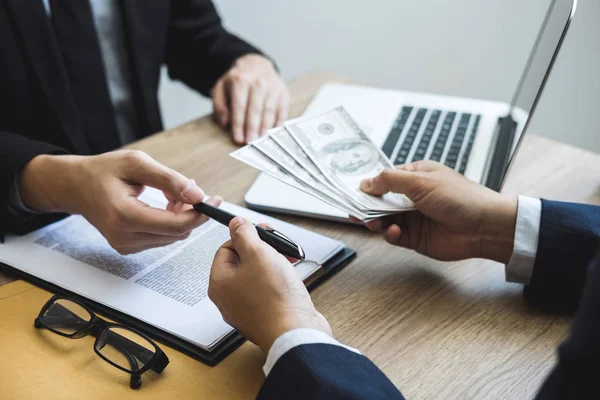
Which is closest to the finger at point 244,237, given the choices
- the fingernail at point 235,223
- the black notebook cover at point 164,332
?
the fingernail at point 235,223

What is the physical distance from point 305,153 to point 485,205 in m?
0.27

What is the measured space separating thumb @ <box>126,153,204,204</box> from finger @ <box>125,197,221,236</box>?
2cm

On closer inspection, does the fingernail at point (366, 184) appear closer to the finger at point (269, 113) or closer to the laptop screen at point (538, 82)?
the laptop screen at point (538, 82)

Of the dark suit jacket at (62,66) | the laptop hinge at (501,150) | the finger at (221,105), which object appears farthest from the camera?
the finger at (221,105)

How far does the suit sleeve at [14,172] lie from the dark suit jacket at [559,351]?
488 mm

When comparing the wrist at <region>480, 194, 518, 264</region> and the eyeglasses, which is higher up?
the wrist at <region>480, 194, 518, 264</region>

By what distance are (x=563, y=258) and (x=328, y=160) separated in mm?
355

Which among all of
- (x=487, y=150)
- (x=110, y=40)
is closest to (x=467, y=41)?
(x=487, y=150)

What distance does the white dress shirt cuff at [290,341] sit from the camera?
566 mm

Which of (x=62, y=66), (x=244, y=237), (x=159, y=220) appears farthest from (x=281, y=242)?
(x=62, y=66)

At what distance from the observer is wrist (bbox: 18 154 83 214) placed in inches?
32.3

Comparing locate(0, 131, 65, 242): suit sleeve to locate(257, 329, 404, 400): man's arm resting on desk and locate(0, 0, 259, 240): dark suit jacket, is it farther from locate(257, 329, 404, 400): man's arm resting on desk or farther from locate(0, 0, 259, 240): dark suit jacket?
locate(257, 329, 404, 400): man's arm resting on desk

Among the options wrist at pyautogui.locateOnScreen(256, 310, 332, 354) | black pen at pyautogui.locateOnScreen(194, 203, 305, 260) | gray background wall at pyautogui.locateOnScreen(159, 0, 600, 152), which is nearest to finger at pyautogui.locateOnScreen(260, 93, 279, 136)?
black pen at pyautogui.locateOnScreen(194, 203, 305, 260)

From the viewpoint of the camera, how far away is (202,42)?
4.74 ft
